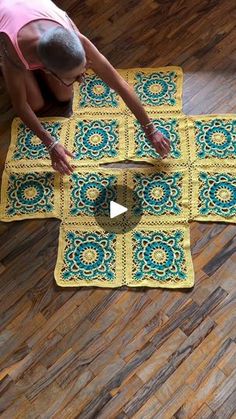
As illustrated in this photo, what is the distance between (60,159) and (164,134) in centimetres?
36

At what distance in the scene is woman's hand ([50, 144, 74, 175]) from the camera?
4.02ft

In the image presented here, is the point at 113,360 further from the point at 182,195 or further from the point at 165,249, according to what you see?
the point at 182,195

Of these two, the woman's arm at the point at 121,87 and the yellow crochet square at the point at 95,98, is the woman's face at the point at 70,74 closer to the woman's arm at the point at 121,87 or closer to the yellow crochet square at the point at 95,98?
the woman's arm at the point at 121,87

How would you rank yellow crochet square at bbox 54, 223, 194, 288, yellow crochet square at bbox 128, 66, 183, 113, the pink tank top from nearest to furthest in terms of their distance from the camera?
the pink tank top < yellow crochet square at bbox 54, 223, 194, 288 < yellow crochet square at bbox 128, 66, 183, 113

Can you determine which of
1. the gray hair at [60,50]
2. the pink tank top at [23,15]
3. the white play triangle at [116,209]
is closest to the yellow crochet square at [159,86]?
the white play triangle at [116,209]

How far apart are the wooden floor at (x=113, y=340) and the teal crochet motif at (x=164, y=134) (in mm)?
266

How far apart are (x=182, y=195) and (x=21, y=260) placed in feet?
1.70

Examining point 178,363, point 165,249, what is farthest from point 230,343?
point 165,249

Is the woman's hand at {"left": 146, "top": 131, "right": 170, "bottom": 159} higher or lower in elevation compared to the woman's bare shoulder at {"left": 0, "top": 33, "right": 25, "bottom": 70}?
lower

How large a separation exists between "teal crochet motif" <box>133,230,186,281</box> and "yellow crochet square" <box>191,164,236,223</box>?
10cm

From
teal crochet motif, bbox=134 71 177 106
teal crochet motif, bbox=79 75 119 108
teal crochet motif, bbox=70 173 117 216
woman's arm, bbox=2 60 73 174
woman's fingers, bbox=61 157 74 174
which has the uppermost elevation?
woman's arm, bbox=2 60 73 174

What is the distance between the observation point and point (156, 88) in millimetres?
1453
